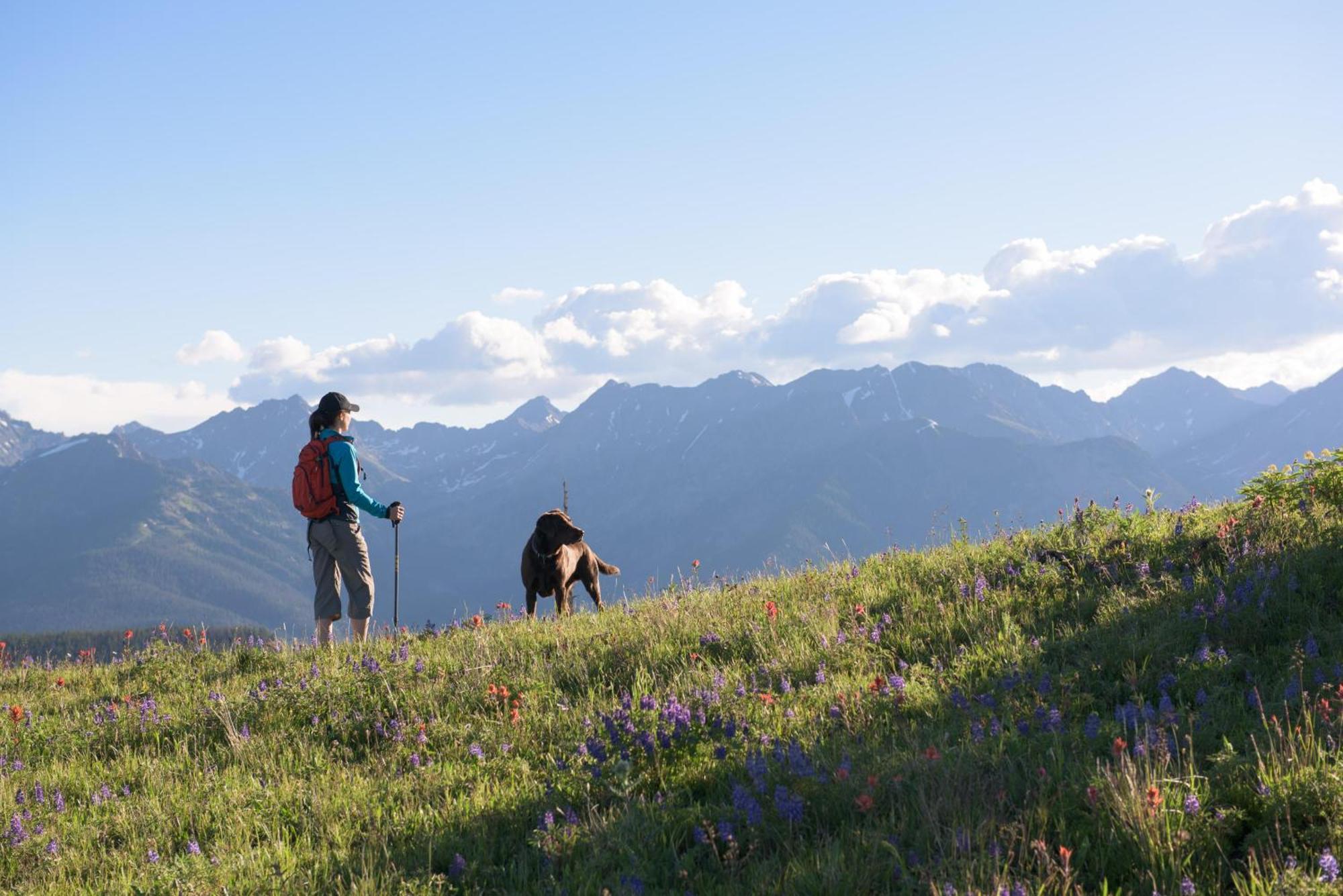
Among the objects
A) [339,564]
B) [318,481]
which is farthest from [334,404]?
[339,564]

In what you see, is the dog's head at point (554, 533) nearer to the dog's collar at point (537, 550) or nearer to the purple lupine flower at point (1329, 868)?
the dog's collar at point (537, 550)

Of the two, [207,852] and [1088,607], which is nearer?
[207,852]

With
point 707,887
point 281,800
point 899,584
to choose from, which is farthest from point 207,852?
point 899,584

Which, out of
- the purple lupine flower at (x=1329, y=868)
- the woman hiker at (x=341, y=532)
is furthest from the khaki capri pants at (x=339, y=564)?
the purple lupine flower at (x=1329, y=868)

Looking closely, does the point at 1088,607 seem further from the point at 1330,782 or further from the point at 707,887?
the point at 707,887

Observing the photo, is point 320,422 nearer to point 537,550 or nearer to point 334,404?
point 334,404

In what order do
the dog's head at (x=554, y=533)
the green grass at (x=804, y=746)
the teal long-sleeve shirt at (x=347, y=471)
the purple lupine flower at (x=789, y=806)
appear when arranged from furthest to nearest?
the dog's head at (x=554, y=533)
the teal long-sleeve shirt at (x=347, y=471)
the purple lupine flower at (x=789, y=806)
the green grass at (x=804, y=746)

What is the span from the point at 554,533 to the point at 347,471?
2.81m

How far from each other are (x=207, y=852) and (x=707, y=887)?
2766mm

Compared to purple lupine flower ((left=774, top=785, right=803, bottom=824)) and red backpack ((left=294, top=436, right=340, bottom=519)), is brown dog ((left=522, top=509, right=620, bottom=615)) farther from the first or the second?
purple lupine flower ((left=774, top=785, right=803, bottom=824))

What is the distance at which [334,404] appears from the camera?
10.2m

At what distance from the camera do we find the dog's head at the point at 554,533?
1155cm

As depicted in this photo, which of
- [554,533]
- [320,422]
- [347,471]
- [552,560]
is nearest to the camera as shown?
[347,471]

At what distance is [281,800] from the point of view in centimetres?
504
